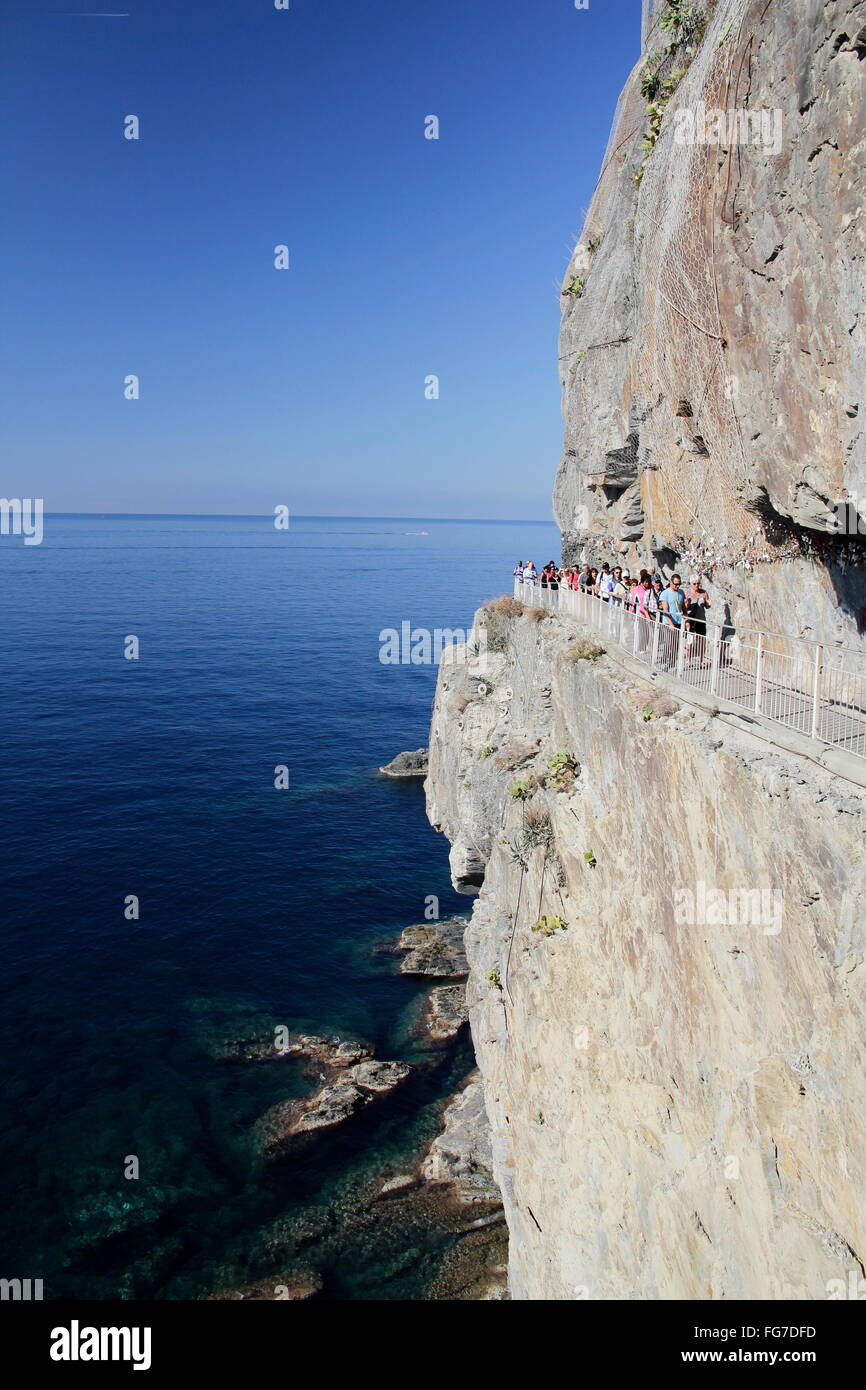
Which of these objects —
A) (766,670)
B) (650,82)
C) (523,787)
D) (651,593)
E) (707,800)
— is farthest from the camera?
(650,82)

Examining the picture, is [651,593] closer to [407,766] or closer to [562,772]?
[562,772]

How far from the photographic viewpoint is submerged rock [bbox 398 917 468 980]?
3472cm

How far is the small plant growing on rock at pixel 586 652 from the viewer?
17.2m

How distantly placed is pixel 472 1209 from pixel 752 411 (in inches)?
937

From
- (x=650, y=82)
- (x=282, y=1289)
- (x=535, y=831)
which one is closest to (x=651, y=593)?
(x=535, y=831)

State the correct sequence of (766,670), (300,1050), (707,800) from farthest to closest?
(300,1050), (766,670), (707,800)

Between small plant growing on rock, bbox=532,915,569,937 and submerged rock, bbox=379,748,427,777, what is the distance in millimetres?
37825

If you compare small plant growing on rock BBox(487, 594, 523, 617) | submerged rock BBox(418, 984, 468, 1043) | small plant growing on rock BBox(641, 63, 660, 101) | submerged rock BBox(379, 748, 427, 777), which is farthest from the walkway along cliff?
submerged rock BBox(379, 748, 427, 777)

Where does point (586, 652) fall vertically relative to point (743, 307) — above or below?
below

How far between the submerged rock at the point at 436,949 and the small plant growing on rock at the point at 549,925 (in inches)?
720

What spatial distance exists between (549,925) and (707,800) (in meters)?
7.21

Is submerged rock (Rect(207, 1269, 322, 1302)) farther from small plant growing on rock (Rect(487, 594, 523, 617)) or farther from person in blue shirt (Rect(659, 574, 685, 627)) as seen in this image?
small plant growing on rock (Rect(487, 594, 523, 617))

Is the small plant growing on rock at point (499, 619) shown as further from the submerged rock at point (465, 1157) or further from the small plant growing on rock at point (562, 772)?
the submerged rock at point (465, 1157)

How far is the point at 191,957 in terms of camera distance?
3425cm
